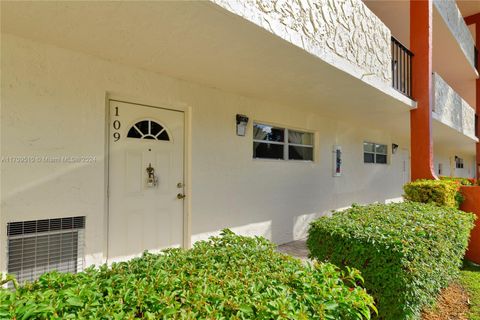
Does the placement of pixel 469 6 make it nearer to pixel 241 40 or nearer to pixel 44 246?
pixel 241 40

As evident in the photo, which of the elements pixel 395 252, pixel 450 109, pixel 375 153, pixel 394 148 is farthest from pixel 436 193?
pixel 394 148

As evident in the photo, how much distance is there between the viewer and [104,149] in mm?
3535

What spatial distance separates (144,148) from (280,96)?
104 inches

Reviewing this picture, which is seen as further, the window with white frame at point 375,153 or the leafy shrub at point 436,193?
the window with white frame at point 375,153

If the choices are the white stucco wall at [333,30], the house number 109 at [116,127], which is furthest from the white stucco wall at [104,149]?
the white stucco wall at [333,30]

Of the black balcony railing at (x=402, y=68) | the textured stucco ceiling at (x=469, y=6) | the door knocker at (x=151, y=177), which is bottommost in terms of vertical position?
the door knocker at (x=151, y=177)

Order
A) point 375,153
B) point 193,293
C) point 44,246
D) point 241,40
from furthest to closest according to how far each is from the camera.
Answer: point 375,153 < point 44,246 < point 241,40 < point 193,293

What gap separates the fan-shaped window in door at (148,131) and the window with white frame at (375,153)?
6.85 metres

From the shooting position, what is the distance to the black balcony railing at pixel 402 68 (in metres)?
6.07

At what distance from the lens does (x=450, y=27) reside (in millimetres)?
7781

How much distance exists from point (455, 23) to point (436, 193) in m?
6.06

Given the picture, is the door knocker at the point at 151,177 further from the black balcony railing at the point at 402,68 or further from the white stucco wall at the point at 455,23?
the white stucco wall at the point at 455,23

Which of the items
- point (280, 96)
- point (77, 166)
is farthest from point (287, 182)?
point (77, 166)

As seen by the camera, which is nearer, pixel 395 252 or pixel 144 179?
pixel 395 252
